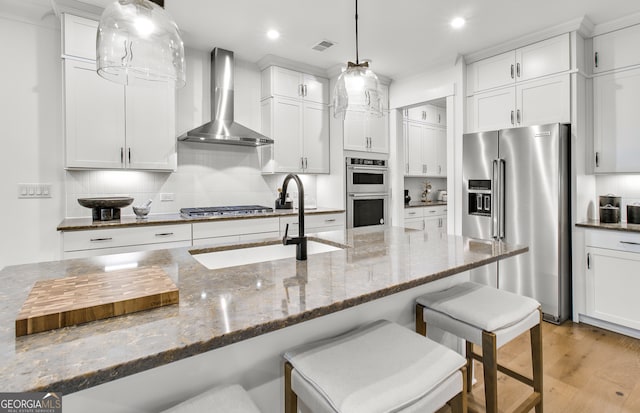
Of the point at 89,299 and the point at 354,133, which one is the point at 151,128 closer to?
the point at 354,133

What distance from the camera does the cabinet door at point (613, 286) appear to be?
2670 mm

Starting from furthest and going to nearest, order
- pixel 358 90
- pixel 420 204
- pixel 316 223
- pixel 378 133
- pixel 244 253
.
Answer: pixel 420 204 → pixel 378 133 → pixel 316 223 → pixel 358 90 → pixel 244 253

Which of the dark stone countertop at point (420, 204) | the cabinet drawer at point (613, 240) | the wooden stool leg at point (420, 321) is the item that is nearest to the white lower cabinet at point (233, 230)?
the wooden stool leg at point (420, 321)

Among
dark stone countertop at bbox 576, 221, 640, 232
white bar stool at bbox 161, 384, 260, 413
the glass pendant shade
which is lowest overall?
white bar stool at bbox 161, 384, 260, 413

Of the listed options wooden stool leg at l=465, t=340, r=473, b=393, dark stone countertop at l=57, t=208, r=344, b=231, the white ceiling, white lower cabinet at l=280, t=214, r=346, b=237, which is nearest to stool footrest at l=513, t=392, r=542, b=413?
wooden stool leg at l=465, t=340, r=473, b=393

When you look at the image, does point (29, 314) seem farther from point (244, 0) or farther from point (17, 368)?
point (244, 0)

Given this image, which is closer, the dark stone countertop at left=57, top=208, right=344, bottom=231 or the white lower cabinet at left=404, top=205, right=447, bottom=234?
the dark stone countertop at left=57, top=208, right=344, bottom=231

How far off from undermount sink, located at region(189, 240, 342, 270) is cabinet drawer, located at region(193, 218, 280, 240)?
136cm

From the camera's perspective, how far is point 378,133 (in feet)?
14.7

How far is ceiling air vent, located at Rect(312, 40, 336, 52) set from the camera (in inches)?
133

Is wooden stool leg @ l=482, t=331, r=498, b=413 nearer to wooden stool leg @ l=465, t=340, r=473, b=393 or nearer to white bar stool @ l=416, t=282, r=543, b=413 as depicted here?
white bar stool @ l=416, t=282, r=543, b=413

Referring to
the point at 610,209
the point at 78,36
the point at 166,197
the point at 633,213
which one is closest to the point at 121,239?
the point at 166,197

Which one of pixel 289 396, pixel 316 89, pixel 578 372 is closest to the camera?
pixel 289 396

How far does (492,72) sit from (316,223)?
8.30ft
